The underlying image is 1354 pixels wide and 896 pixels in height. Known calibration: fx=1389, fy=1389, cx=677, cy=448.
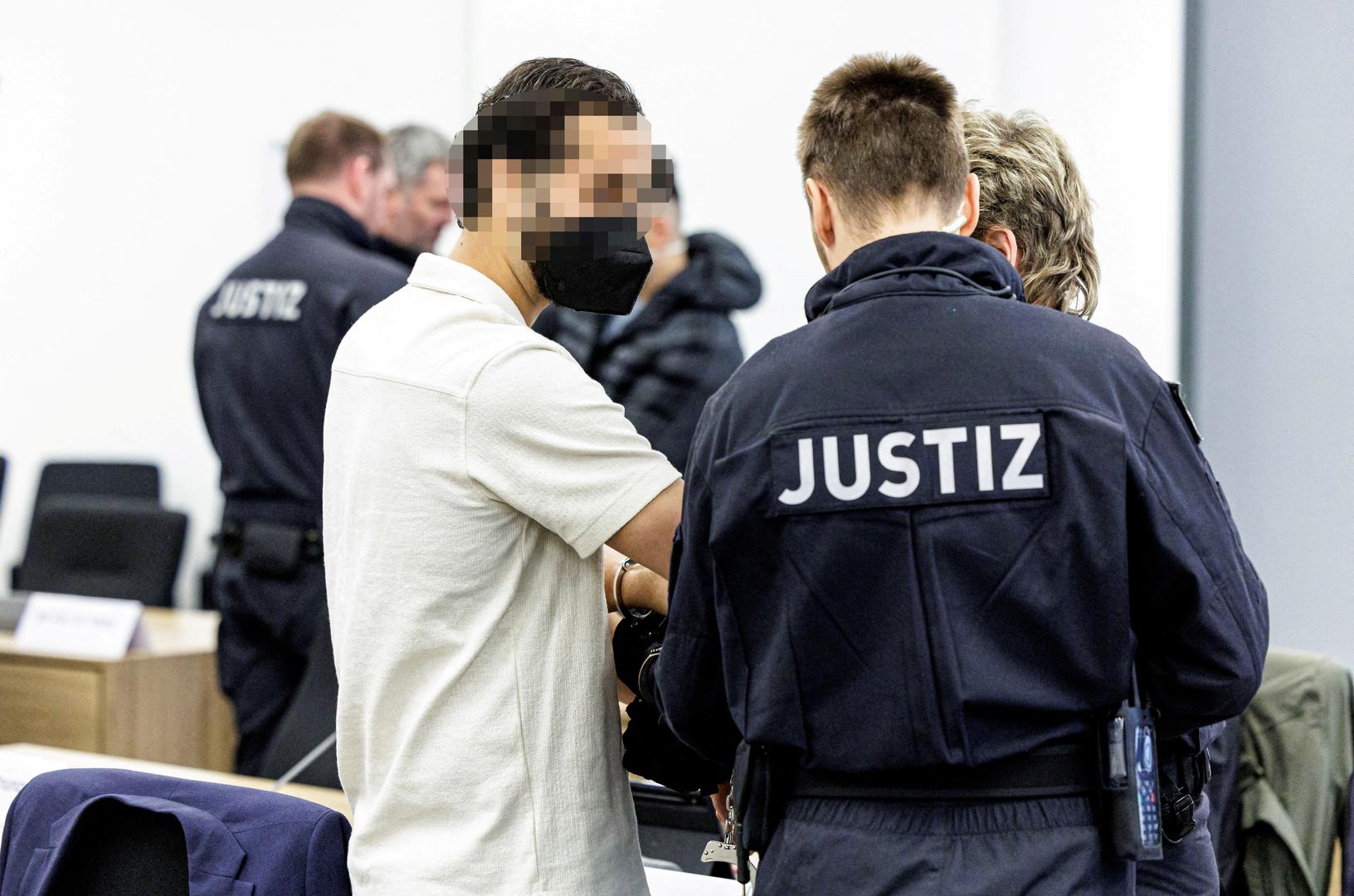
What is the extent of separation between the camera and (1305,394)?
9.52 ft

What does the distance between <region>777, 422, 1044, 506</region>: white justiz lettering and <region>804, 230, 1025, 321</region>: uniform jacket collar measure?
4.8 inches

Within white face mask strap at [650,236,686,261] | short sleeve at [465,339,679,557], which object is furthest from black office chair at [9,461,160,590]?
short sleeve at [465,339,679,557]

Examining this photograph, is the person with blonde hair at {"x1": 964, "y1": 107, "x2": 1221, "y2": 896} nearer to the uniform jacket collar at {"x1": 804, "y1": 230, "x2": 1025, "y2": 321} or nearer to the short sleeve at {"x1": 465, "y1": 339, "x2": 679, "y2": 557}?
the uniform jacket collar at {"x1": 804, "y1": 230, "x2": 1025, "y2": 321}

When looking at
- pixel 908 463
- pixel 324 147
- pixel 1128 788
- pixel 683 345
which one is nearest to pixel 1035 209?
pixel 908 463

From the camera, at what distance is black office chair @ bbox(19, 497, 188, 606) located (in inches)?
168

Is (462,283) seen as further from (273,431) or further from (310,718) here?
(273,431)

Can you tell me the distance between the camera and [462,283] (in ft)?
4.01


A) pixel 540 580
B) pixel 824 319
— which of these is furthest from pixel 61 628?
pixel 824 319

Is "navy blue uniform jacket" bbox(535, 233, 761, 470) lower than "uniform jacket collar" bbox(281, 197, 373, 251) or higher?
lower

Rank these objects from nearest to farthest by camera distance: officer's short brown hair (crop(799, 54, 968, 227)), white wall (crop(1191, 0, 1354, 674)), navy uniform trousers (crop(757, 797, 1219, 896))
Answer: navy uniform trousers (crop(757, 797, 1219, 896))
officer's short brown hair (crop(799, 54, 968, 227))
white wall (crop(1191, 0, 1354, 674))

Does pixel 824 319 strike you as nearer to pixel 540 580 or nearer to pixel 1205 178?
pixel 540 580

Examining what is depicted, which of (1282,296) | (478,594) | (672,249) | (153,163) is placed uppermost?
(153,163)

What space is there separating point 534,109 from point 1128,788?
73cm

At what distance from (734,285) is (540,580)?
2.13 meters
